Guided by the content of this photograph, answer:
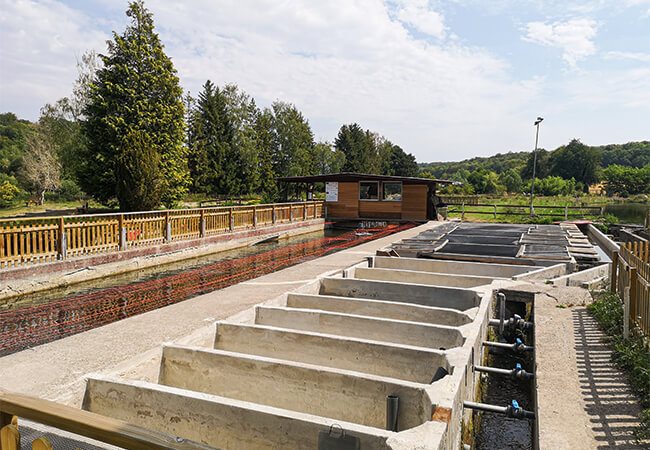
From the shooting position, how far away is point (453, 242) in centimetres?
1505

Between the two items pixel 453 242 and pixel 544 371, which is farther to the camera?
pixel 453 242

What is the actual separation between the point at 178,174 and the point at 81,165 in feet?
15.2

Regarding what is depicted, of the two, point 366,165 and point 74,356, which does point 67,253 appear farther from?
point 366,165

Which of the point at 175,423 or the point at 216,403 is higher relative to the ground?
the point at 216,403

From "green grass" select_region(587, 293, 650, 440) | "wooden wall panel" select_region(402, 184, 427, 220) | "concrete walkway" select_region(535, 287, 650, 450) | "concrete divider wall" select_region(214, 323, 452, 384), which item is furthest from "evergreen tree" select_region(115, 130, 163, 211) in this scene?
"green grass" select_region(587, 293, 650, 440)

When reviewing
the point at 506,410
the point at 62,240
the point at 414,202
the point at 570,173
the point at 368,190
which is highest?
the point at 570,173

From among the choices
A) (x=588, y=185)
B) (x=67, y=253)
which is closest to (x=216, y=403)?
(x=67, y=253)

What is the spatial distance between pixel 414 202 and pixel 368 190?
3033 mm

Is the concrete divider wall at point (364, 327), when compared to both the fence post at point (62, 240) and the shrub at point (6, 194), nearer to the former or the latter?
the fence post at point (62, 240)

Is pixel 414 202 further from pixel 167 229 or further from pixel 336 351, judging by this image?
pixel 336 351

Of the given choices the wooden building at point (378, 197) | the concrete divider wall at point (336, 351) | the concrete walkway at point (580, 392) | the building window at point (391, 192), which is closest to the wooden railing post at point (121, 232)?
the concrete divider wall at point (336, 351)

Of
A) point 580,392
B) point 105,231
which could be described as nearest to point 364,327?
point 580,392

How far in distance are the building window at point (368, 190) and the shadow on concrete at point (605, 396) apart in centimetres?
2206

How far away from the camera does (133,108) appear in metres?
22.0
